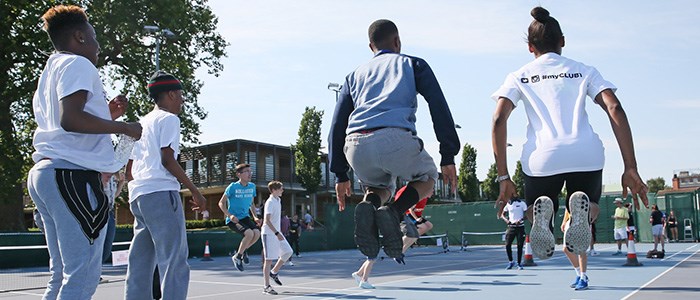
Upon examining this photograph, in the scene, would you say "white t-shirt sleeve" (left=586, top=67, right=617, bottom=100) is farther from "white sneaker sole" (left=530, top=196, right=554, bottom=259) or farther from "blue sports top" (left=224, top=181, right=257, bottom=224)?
"blue sports top" (left=224, top=181, right=257, bottom=224)

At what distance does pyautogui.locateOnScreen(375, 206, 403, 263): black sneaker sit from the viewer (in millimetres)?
3947

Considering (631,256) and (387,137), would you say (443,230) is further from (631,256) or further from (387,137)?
(387,137)

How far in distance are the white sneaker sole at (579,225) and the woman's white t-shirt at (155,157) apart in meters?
2.86

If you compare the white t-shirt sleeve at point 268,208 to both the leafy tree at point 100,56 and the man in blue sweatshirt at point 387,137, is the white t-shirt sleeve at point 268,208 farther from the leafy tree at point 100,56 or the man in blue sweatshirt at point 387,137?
the leafy tree at point 100,56

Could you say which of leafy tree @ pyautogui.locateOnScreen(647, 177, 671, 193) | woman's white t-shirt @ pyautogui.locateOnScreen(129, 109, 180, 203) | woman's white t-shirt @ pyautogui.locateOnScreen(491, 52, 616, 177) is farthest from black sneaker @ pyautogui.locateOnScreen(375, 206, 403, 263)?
leafy tree @ pyautogui.locateOnScreen(647, 177, 671, 193)

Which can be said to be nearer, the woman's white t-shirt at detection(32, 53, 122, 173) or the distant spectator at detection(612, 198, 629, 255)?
the woman's white t-shirt at detection(32, 53, 122, 173)

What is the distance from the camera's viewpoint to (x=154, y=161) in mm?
→ 4953

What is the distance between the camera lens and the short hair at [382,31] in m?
4.50

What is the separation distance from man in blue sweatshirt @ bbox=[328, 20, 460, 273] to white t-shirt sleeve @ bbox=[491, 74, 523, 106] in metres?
0.36

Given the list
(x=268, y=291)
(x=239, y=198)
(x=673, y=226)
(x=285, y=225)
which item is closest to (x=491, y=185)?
(x=673, y=226)

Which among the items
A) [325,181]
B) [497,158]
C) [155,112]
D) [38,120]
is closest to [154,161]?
[155,112]

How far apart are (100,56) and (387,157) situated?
25060 millimetres

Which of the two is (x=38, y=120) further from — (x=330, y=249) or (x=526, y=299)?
(x=330, y=249)

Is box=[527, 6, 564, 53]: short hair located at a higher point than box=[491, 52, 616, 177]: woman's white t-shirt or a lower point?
higher
